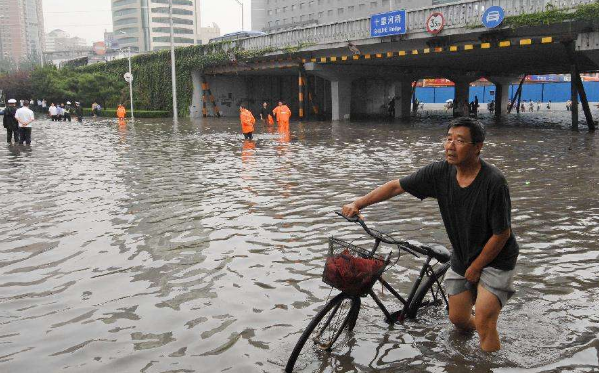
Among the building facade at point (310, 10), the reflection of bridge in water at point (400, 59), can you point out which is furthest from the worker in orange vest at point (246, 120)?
the building facade at point (310, 10)

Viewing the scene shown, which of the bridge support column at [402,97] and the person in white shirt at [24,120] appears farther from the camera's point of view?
the bridge support column at [402,97]

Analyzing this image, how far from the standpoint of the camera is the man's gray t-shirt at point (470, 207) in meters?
3.85

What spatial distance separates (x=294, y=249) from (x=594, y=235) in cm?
400

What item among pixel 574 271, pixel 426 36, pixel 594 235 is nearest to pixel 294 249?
pixel 574 271

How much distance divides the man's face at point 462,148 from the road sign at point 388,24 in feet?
85.2

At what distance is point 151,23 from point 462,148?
155 meters

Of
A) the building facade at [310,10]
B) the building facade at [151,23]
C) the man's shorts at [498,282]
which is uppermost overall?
the building facade at [151,23]

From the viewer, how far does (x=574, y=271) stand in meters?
6.14

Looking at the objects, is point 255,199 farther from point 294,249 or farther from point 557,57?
point 557,57

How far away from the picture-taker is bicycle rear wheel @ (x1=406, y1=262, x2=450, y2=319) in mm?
4770

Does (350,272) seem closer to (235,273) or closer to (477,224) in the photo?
(477,224)

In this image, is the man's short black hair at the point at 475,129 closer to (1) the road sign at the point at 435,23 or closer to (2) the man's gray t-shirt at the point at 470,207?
(2) the man's gray t-shirt at the point at 470,207

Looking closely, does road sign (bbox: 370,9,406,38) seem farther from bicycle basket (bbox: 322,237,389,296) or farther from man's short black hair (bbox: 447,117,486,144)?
bicycle basket (bbox: 322,237,389,296)

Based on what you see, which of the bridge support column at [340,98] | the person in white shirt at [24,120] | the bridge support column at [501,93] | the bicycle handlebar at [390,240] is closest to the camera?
the bicycle handlebar at [390,240]
